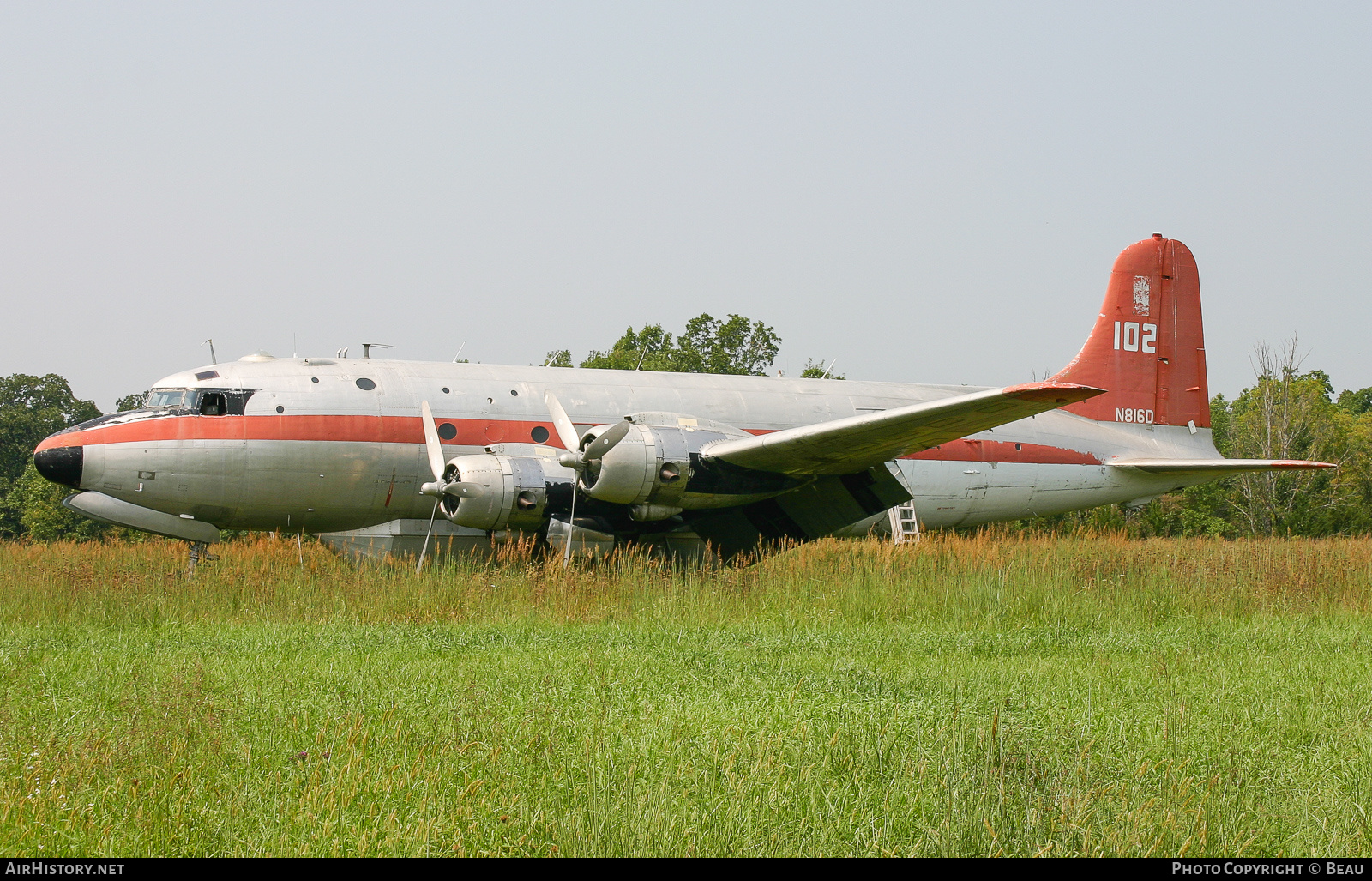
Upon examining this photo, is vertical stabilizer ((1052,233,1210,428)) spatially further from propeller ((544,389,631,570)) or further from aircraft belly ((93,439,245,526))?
aircraft belly ((93,439,245,526))

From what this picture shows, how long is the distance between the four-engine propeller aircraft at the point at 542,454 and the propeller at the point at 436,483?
0.08 feet

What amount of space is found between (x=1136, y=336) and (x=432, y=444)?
39.8 ft

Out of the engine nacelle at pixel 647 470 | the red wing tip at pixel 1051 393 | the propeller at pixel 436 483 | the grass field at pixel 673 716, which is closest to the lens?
the grass field at pixel 673 716

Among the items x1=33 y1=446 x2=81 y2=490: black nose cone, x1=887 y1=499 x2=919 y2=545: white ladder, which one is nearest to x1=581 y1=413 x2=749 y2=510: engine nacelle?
x1=887 y1=499 x2=919 y2=545: white ladder

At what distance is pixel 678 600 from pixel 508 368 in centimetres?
550

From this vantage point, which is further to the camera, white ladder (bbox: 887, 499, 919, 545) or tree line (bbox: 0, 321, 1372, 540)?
tree line (bbox: 0, 321, 1372, 540)

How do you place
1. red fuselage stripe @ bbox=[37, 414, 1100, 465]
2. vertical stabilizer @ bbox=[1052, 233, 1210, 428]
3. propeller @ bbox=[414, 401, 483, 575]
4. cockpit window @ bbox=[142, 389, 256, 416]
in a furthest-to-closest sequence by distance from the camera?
vertical stabilizer @ bbox=[1052, 233, 1210, 428], cockpit window @ bbox=[142, 389, 256, 416], red fuselage stripe @ bbox=[37, 414, 1100, 465], propeller @ bbox=[414, 401, 483, 575]

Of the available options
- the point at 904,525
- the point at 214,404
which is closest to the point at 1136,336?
the point at 904,525

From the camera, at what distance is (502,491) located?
11328mm

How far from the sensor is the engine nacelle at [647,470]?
11.0 metres

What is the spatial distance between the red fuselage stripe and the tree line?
5.70 metres

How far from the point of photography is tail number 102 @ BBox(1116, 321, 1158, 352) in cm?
1753

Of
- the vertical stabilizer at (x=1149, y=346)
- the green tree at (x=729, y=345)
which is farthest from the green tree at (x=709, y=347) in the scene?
the vertical stabilizer at (x=1149, y=346)

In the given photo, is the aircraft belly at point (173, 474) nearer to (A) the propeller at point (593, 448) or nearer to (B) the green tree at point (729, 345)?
(A) the propeller at point (593, 448)
